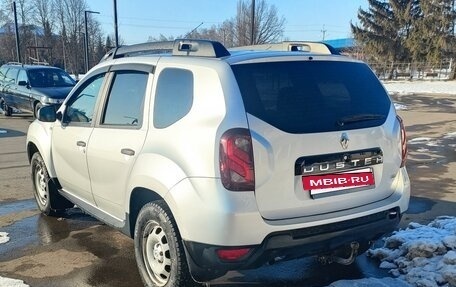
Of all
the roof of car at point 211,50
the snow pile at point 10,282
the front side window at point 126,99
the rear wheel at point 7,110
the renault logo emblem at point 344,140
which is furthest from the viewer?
the rear wheel at point 7,110

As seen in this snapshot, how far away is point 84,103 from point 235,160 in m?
2.28

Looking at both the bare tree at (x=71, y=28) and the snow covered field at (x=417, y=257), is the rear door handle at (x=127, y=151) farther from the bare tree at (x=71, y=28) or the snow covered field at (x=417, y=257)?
the bare tree at (x=71, y=28)

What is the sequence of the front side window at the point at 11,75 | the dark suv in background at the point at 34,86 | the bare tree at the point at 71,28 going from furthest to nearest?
the bare tree at the point at 71,28 → the front side window at the point at 11,75 → the dark suv in background at the point at 34,86

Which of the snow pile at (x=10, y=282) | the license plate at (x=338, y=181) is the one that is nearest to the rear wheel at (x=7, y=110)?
the snow pile at (x=10, y=282)

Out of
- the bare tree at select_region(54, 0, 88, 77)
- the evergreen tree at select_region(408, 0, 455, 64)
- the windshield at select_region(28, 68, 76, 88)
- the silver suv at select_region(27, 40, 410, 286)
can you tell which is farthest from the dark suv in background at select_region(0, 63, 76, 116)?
the bare tree at select_region(54, 0, 88, 77)

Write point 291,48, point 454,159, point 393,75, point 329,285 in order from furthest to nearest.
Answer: point 393,75, point 454,159, point 291,48, point 329,285

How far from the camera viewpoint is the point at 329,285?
3.59 metres

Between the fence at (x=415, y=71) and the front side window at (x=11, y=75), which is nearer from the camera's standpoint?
the front side window at (x=11, y=75)

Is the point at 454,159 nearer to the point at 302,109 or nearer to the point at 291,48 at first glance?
the point at 291,48

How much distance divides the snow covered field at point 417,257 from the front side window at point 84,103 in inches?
59.2

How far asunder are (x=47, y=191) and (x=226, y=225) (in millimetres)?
3278

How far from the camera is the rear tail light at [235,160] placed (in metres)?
2.74

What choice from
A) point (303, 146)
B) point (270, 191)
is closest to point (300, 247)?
point (270, 191)

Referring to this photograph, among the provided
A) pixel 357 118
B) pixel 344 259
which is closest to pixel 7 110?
pixel 344 259
